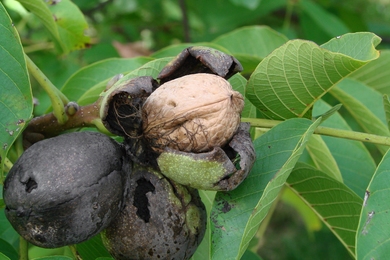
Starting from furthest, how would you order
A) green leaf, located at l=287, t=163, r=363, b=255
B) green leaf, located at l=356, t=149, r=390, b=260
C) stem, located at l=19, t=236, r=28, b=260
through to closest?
1. green leaf, located at l=287, t=163, r=363, b=255
2. stem, located at l=19, t=236, r=28, b=260
3. green leaf, located at l=356, t=149, r=390, b=260

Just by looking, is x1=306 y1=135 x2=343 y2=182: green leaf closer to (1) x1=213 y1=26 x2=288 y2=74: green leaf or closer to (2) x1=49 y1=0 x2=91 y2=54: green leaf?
(1) x1=213 y1=26 x2=288 y2=74: green leaf

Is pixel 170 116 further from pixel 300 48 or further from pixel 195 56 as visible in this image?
pixel 300 48

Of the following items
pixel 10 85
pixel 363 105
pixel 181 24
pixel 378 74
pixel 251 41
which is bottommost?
pixel 181 24

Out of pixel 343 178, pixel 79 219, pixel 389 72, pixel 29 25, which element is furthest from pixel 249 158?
pixel 29 25

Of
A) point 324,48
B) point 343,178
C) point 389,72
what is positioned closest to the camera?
point 324,48

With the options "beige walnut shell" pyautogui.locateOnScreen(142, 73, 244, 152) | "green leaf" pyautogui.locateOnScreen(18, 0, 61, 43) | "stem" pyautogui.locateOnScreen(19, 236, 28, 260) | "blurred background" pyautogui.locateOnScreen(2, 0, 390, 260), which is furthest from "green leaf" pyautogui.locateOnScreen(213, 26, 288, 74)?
"stem" pyautogui.locateOnScreen(19, 236, 28, 260)

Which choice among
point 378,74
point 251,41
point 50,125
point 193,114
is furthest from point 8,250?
point 378,74

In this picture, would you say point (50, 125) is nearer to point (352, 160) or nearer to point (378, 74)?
point (352, 160)
